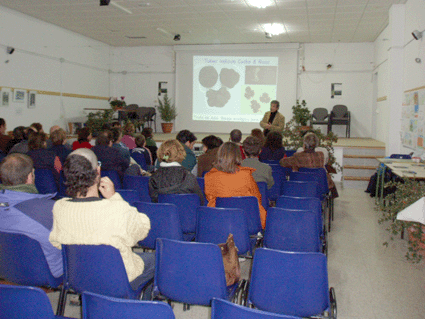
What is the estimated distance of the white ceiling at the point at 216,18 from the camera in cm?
834

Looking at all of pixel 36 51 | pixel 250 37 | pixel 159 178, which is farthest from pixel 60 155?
pixel 250 37

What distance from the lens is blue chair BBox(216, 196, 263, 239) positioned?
125 inches

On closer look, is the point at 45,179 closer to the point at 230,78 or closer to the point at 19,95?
the point at 19,95

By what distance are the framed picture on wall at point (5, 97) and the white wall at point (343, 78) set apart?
8.49m

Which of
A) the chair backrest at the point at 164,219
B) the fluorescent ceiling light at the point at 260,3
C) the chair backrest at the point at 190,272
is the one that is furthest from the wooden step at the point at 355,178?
the chair backrest at the point at 190,272

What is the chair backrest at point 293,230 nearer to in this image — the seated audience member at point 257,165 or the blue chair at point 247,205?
the blue chair at point 247,205

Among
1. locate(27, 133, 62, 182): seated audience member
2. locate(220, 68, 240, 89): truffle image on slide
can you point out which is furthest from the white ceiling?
locate(27, 133, 62, 182): seated audience member

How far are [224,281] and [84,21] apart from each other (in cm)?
963

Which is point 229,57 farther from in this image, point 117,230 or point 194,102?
point 117,230

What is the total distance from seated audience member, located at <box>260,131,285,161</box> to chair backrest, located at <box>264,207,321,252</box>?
3073mm

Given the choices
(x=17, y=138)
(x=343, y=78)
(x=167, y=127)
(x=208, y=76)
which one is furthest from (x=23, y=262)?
(x=343, y=78)

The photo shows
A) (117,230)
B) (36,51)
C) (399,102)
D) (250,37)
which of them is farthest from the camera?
(250,37)

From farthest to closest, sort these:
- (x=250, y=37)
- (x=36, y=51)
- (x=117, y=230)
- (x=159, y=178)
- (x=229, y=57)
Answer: (x=229, y=57) < (x=250, y=37) < (x=36, y=51) < (x=159, y=178) < (x=117, y=230)

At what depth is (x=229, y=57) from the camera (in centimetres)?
1297
